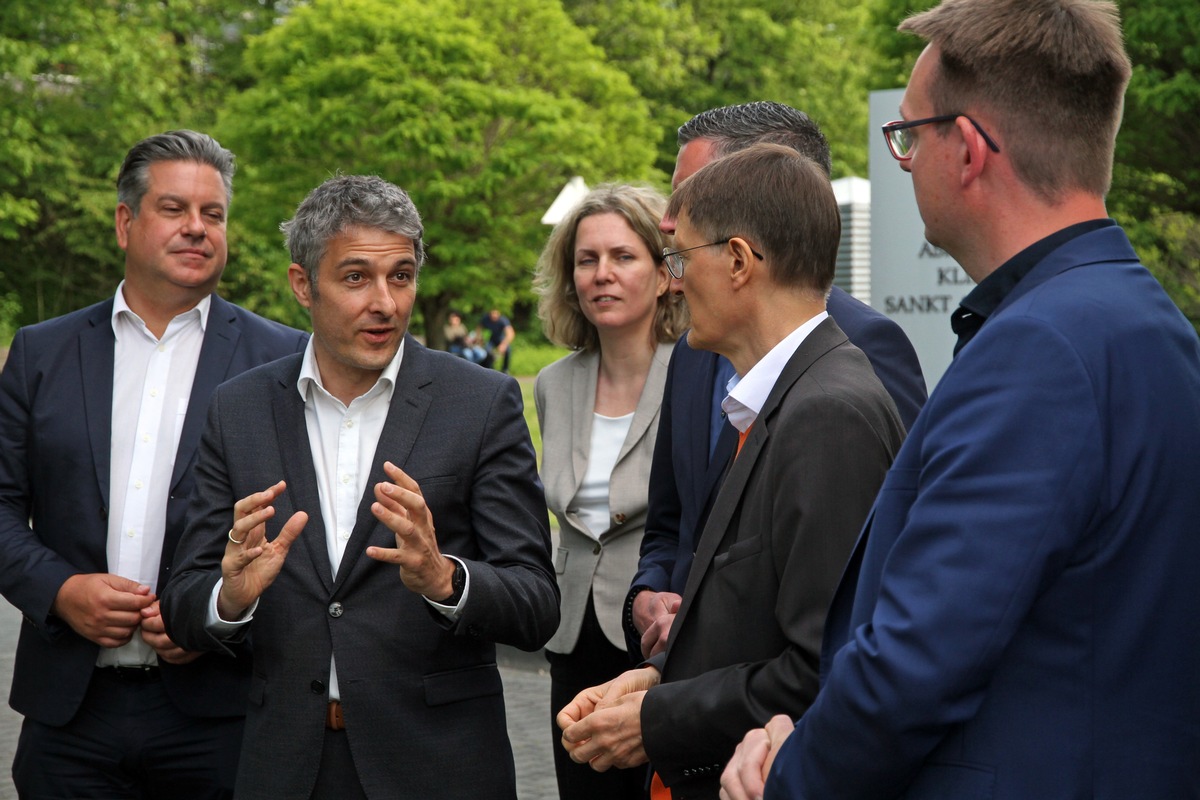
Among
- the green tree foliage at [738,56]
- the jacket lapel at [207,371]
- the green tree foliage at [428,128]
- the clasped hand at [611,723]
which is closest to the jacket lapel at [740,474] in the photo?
the clasped hand at [611,723]

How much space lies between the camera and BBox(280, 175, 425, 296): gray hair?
11.0 ft

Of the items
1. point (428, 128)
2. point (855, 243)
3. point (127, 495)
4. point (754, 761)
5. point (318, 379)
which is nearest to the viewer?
point (754, 761)

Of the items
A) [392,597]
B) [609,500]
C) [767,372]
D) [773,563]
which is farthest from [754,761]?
[609,500]

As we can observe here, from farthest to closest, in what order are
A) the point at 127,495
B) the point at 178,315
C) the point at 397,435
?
the point at 178,315, the point at 127,495, the point at 397,435

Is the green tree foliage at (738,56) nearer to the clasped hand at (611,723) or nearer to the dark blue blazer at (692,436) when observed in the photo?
the dark blue blazer at (692,436)

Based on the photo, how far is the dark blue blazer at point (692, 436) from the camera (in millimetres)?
3059

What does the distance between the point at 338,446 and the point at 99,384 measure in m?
1.10

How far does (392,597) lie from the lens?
3.17 metres

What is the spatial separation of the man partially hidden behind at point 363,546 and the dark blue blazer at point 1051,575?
1352mm

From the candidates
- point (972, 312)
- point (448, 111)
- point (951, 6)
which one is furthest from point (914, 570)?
point (448, 111)

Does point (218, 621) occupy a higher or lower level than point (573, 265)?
lower

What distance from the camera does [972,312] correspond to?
6.46ft

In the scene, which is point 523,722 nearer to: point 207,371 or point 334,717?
point 207,371

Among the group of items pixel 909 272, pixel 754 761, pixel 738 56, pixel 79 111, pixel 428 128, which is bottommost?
pixel 909 272
